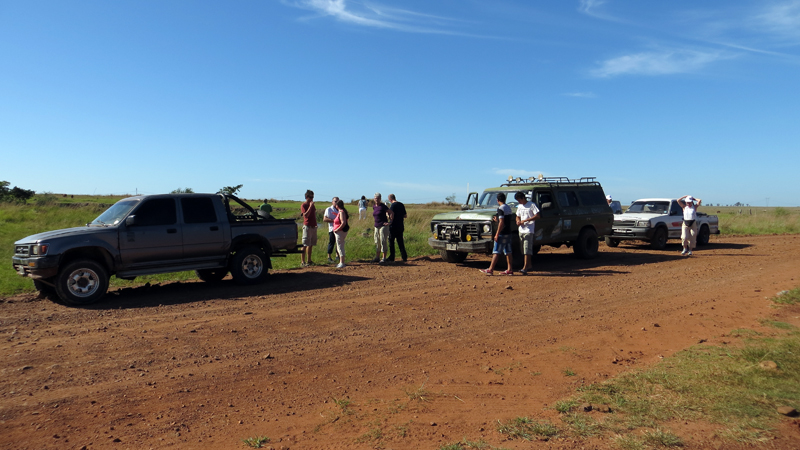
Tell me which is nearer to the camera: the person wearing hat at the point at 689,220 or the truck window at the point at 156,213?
the truck window at the point at 156,213

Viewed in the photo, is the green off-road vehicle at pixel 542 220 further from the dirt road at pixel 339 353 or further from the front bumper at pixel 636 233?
the front bumper at pixel 636 233

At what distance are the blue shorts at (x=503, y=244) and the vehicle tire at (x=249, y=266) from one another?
516 centimetres

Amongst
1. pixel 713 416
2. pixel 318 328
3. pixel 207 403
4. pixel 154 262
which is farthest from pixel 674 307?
pixel 154 262

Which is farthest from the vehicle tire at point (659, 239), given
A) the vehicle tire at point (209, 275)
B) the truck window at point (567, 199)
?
the vehicle tire at point (209, 275)

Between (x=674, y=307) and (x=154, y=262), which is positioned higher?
(x=154, y=262)

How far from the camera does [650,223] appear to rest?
18.9 meters

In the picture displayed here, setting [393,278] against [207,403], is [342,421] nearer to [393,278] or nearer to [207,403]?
[207,403]

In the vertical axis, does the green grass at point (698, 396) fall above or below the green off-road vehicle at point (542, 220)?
below

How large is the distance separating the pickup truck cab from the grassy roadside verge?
1271 cm

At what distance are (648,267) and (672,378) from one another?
9.74 m

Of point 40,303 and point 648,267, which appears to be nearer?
point 40,303

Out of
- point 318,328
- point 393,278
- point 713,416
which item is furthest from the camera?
point 393,278

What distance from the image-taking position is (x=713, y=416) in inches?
189

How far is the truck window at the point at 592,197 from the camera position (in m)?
16.2
